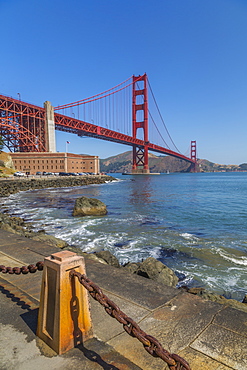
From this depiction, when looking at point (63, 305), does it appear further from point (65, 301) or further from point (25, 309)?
point (25, 309)

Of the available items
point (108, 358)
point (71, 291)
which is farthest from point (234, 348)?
point (71, 291)

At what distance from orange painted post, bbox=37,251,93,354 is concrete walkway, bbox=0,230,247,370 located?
0.12m

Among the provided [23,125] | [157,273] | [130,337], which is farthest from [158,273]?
[23,125]

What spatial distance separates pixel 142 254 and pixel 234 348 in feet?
18.4

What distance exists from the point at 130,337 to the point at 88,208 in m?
11.9

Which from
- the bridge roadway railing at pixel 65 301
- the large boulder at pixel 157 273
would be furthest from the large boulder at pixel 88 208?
the bridge roadway railing at pixel 65 301

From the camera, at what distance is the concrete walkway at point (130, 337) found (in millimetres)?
1937

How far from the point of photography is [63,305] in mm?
1883

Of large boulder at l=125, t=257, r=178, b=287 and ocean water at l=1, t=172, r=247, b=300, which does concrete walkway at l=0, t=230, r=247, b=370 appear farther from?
ocean water at l=1, t=172, r=247, b=300

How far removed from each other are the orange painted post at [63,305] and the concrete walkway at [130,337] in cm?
12

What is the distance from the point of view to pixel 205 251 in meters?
7.86

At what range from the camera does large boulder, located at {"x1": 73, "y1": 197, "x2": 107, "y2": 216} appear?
13.9 metres

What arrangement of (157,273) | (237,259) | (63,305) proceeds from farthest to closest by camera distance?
(237,259) → (157,273) → (63,305)

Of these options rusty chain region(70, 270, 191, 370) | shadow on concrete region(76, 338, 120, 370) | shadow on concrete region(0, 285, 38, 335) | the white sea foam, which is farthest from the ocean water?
rusty chain region(70, 270, 191, 370)
